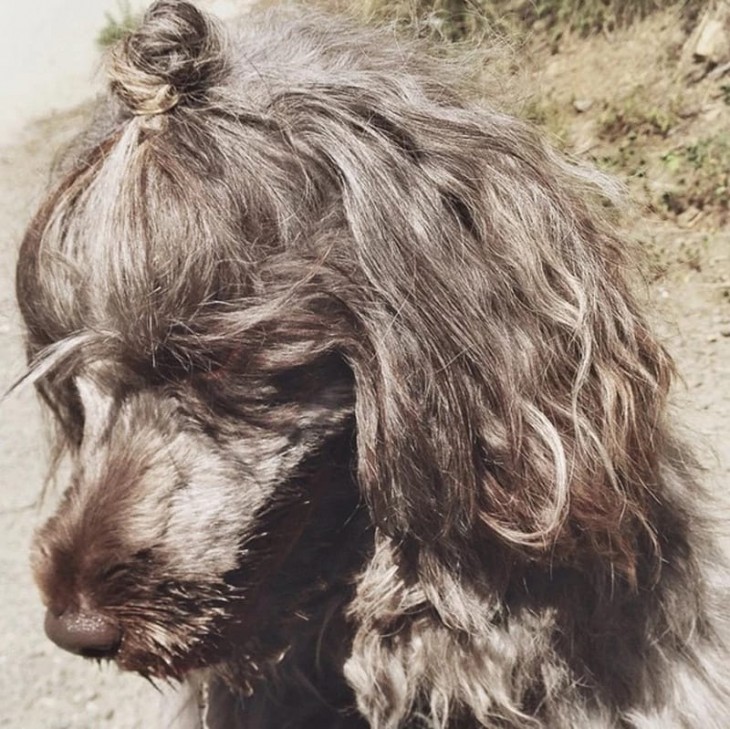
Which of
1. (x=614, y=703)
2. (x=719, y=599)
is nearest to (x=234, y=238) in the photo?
(x=614, y=703)

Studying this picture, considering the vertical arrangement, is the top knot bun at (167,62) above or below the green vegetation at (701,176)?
above

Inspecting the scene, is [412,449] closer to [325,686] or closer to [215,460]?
[215,460]

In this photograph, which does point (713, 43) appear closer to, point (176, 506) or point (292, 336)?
point (292, 336)

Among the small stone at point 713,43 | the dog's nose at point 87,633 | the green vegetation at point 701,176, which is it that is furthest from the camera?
the small stone at point 713,43

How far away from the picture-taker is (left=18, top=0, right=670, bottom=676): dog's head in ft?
4.76

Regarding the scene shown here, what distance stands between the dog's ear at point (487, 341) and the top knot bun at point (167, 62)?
7.0 inches

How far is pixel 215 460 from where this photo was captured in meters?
1.51

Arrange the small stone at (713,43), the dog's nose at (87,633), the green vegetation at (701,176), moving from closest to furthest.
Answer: the dog's nose at (87,633)
the green vegetation at (701,176)
the small stone at (713,43)

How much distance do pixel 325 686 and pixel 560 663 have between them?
0.45 metres

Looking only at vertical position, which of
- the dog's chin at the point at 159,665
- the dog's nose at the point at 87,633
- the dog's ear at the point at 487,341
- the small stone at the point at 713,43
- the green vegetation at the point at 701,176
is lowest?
the green vegetation at the point at 701,176

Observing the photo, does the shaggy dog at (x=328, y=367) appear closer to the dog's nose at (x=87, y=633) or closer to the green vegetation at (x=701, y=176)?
the dog's nose at (x=87, y=633)

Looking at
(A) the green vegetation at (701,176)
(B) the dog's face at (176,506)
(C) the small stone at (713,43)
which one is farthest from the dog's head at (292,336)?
(C) the small stone at (713,43)

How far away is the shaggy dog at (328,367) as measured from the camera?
1.46 metres

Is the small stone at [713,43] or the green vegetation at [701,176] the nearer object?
the green vegetation at [701,176]
